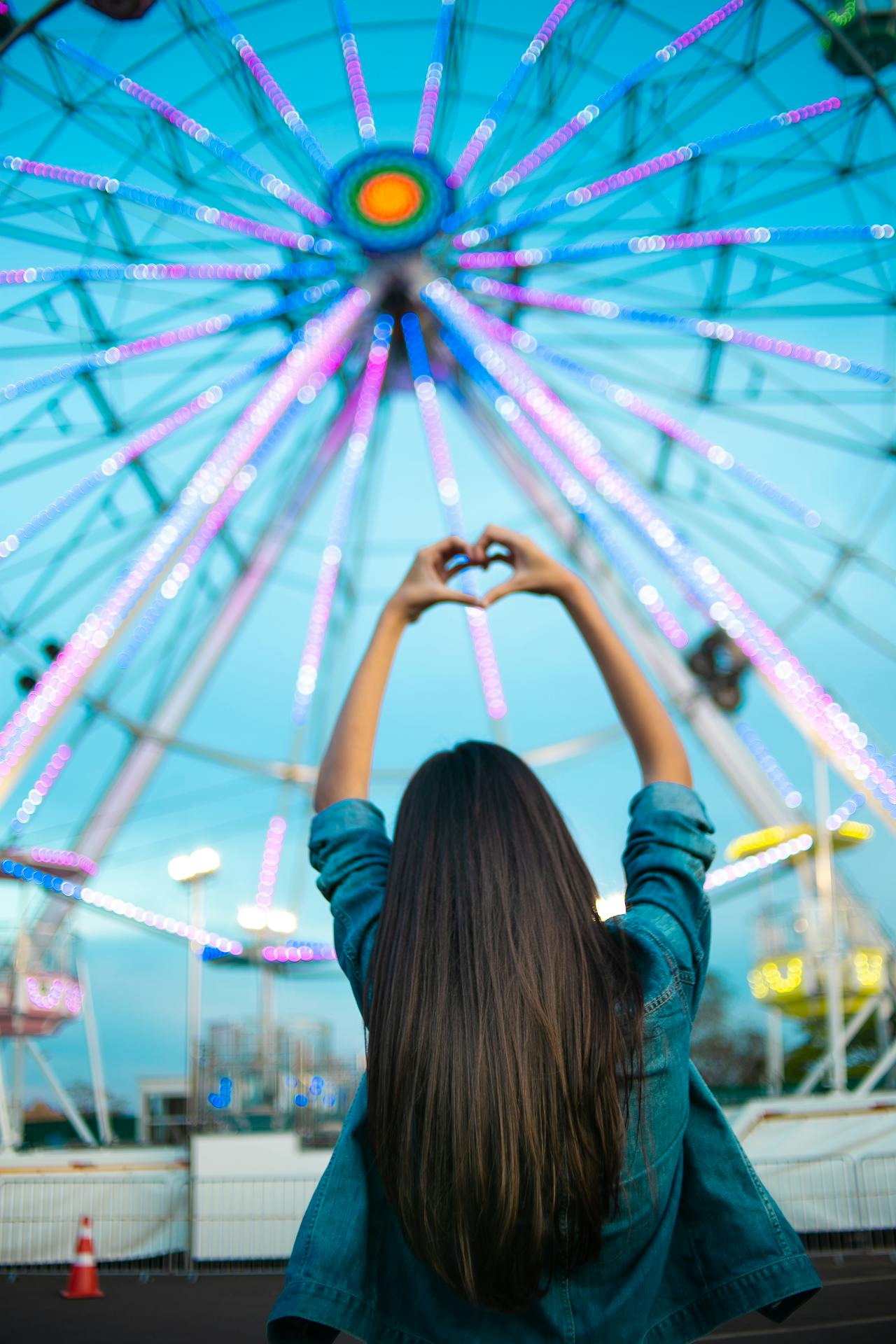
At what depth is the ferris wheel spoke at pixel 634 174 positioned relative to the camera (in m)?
12.5

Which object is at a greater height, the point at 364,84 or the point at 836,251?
the point at 364,84

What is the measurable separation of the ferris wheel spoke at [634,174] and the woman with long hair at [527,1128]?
41.7 feet

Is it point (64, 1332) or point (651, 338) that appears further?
point (651, 338)

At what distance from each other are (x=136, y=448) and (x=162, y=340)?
142 centimetres

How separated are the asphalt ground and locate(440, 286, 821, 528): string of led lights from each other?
7348mm

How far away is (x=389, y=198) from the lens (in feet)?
43.9

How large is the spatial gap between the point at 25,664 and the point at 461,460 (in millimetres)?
5825

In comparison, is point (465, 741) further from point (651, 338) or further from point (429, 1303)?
point (651, 338)

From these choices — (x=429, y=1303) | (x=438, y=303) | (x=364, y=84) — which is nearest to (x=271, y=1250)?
(x=438, y=303)

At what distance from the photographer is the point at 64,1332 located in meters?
7.77

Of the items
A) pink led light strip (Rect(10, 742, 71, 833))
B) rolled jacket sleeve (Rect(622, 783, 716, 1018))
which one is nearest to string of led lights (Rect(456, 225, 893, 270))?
pink led light strip (Rect(10, 742, 71, 833))

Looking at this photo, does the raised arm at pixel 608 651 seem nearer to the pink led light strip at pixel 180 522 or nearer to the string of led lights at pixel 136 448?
the pink led light strip at pixel 180 522

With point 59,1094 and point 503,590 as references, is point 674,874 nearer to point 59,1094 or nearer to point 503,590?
point 503,590

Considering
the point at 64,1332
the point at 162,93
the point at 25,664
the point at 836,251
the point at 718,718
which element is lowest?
the point at 64,1332
